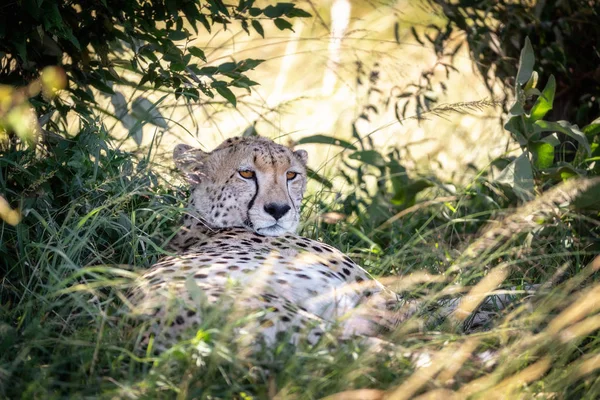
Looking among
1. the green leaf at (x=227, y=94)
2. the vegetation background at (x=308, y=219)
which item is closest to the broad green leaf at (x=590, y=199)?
the vegetation background at (x=308, y=219)

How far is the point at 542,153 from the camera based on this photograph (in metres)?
3.72

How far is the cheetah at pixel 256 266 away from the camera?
242 centimetres

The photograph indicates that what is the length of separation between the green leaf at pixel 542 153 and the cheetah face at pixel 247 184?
40.5 inches

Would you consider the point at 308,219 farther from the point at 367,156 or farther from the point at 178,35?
the point at 178,35

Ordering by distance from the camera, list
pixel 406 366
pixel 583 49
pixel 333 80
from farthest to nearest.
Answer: pixel 333 80
pixel 583 49
pixel 406 366

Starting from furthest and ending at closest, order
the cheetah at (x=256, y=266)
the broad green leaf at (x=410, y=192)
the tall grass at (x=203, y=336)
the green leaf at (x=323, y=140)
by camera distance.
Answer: the broad green leaf at (x=410, y=192)
the green leaf at (x=323, y=140)
the cheetah at (x=256, y=266)
the tall grass at (x=203, y=336)

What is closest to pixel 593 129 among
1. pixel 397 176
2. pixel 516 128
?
pixel 516 128

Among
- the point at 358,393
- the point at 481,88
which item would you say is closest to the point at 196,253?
the point at 358,393

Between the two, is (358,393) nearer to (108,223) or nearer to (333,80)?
(108,223)

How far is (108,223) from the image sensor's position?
313cm

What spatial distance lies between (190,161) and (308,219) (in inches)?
24.3

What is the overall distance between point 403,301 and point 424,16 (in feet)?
12.6

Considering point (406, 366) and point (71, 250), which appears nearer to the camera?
point (406, 366)

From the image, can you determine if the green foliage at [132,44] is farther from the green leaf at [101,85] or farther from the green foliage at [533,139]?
the green foliage at [533,139]
